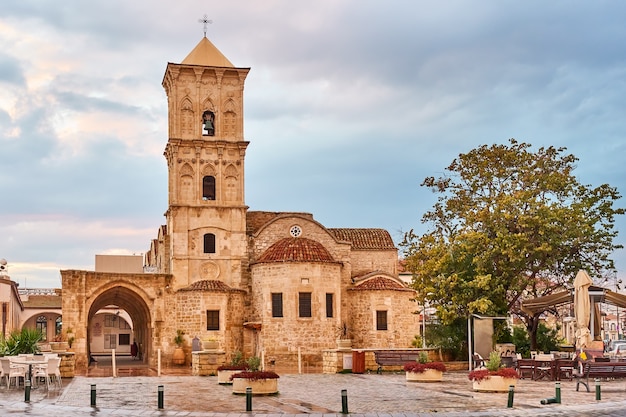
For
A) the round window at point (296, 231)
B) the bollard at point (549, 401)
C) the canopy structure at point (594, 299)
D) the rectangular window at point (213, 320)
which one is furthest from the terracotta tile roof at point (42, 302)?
the bollard at point (549, 401)

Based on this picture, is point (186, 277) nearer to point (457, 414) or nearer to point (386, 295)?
point (386, 295)

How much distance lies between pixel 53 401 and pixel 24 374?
3.62 m

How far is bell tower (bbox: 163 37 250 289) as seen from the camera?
4306cm

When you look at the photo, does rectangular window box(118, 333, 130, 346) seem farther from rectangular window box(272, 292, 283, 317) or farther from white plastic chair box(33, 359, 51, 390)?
white plastic chair box(33, 359, 51, 390)

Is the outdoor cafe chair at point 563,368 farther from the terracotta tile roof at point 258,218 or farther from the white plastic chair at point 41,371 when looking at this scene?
the terracotta tile roof at point 258,218

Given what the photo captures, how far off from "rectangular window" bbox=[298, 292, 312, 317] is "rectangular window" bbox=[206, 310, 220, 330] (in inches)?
177

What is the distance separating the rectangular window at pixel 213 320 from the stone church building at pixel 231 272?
5 centimetres

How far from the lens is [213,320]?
41.3m

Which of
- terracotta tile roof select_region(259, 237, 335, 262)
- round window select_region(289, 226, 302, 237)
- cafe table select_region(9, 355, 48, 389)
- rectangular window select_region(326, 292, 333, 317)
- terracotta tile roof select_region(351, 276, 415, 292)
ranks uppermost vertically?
round window select_region(289, 226, 302, 237)

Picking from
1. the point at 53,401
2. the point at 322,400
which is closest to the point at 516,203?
the point at 322,400

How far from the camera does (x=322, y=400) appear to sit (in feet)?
65.3

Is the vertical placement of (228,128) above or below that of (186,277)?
above

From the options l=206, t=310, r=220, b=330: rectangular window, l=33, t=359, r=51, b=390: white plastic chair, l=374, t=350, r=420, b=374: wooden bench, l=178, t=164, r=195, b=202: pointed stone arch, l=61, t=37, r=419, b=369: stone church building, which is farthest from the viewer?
l=178, t=164, r=195, b=202: pointed stone arch

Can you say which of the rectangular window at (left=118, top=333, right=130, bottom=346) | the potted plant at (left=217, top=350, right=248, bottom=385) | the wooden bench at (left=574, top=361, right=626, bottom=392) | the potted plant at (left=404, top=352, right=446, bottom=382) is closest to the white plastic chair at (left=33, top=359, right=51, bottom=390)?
the potted plant at (left=217, top=350, right=248, bottom=385)
